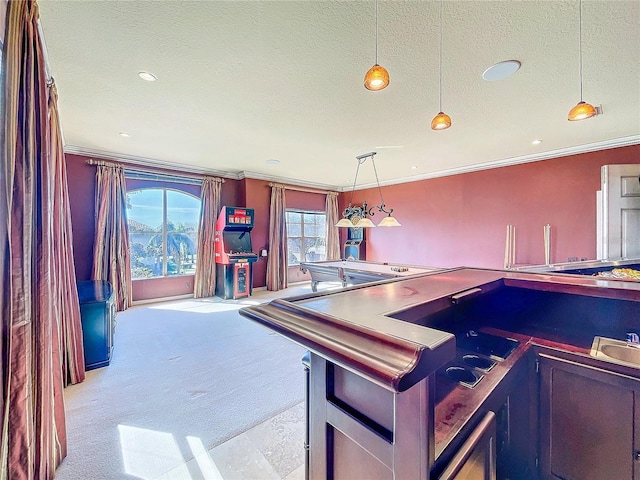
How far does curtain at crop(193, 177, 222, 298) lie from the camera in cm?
553

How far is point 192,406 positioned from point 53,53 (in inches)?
113

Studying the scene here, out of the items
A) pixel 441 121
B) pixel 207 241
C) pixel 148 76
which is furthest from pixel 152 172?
pixel 441 121

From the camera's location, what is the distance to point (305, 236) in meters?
7.39

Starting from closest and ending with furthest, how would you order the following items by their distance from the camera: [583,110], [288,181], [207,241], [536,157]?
[583,110], [536,157], [207,241], [288,181]

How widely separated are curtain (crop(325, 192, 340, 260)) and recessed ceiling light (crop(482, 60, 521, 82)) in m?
5.47

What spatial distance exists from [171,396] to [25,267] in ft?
5.19

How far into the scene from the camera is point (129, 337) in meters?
3.43

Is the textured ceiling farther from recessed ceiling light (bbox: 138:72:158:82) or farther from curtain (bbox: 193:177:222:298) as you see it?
curtain (bbox: 193:177:222:298)

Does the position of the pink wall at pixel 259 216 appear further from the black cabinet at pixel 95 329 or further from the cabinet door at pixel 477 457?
the cabinet door at pixel 477 457

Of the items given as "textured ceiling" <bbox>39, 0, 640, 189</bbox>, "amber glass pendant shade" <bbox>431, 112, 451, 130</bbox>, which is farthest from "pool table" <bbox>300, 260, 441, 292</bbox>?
"textured ceiling" <bbox>39, 0, 640, 189</bbox>

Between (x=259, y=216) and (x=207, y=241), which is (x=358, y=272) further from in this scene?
(x=207, y=241)

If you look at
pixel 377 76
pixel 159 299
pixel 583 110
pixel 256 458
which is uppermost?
→ pixel 377 76

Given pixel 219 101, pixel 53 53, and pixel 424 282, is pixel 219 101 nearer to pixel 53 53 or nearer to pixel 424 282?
pixel 53 53

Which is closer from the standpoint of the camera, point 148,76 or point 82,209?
point 148,76
